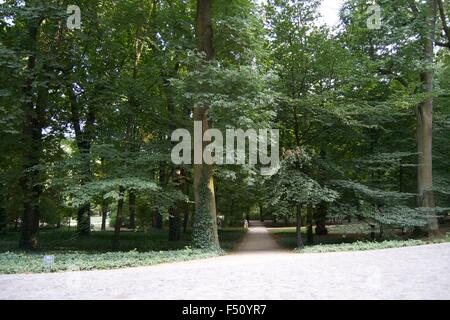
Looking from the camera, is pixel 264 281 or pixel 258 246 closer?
pixel 264 281

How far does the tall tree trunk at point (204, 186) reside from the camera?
1465 centimetres

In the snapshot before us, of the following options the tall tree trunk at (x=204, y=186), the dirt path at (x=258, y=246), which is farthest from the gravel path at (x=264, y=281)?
the dirt path at (x=258, y=246)

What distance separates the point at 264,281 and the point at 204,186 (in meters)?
7.47

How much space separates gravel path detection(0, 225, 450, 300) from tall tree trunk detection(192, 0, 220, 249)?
4.80m

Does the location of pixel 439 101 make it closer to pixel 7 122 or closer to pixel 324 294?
pixel 324 294

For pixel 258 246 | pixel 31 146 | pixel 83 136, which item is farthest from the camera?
pixel 258 246

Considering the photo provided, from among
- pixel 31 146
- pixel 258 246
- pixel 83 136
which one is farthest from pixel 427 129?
pixel 31 146

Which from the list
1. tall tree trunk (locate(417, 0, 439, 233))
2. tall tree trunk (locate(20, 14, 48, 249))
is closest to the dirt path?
tall tree trunk (locate(417, 0, 439, 233))

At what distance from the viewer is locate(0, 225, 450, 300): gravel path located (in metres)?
6.72

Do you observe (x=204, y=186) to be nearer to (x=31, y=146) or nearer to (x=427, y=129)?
(x=31, y=146)

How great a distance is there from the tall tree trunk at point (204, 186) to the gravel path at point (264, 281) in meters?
4.80

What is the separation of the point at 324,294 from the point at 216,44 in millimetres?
11667

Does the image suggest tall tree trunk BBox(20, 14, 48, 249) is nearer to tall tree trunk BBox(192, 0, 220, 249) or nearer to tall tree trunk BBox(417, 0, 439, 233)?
tall tree trunk BBox(192, 0, 220, 249)

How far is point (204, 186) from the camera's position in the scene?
49.1 feet
